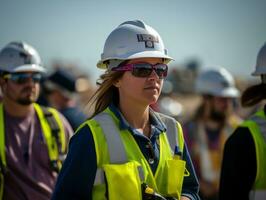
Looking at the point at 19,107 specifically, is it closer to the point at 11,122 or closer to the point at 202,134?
the point at 11,122

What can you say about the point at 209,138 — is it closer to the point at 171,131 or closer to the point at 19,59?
the point at 19,59

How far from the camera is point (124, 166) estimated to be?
12.5 ft

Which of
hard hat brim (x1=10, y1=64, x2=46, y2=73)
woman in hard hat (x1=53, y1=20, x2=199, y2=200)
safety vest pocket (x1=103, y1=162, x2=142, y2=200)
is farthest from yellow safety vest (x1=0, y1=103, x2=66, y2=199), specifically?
safety vest pocket (x1=103, y1=162, x2=142, y2=200)

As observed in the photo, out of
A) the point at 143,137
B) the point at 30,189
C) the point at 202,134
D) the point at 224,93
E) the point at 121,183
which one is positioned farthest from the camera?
the point at 224,93

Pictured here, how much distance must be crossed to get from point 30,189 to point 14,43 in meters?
1.80

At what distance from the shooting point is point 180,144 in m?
4.23

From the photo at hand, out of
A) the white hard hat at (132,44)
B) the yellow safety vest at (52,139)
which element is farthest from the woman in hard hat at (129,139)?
the yellow safety vest at (52,139)

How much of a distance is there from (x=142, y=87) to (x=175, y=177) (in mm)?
646

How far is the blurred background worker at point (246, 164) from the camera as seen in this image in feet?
14.8

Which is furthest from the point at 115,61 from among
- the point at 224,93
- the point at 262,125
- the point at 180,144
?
the point at 224,93

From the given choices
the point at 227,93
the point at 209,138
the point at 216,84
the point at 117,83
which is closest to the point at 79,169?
the point at 117,83

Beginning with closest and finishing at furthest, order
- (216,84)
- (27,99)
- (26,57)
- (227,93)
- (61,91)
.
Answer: (27,99)
(26,57)
(61,91)
(227,93)
(216,84)

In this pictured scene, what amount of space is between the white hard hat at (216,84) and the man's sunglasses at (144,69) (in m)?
5.07

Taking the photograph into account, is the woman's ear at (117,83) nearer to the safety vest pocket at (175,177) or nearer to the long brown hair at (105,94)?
the long brown hair at (105,94)
